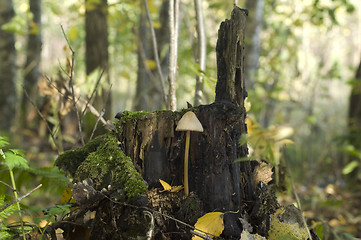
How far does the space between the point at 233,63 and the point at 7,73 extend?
520cm

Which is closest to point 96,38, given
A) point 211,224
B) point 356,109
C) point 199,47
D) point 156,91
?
point 156,91

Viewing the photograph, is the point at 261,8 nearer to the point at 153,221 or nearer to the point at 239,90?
the point at 239,90

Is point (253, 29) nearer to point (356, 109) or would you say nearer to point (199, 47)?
point (356, 109)

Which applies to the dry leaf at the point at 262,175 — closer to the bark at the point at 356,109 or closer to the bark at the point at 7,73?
the bark at the point at 356,109

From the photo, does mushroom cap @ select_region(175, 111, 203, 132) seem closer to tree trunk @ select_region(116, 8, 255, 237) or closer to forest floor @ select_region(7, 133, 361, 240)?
tree trunk @ select_region(116, 8, 255, 237)

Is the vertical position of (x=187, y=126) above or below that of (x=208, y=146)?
Answer: above

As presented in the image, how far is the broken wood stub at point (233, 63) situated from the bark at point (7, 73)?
5.10 m

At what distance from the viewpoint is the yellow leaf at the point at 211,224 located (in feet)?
5.57

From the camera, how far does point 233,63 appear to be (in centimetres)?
208

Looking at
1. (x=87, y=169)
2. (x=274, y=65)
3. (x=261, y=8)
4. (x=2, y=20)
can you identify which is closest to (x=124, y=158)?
(x=87, y=169)

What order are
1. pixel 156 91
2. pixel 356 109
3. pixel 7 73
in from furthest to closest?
pixel 356 109, pixel 156 91, pixel 7 73

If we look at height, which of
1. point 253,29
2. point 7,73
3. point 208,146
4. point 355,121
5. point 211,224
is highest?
point 253,29

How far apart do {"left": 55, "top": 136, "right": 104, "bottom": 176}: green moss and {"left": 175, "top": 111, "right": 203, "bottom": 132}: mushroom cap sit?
63cm

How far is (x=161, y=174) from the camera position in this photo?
1.98m
